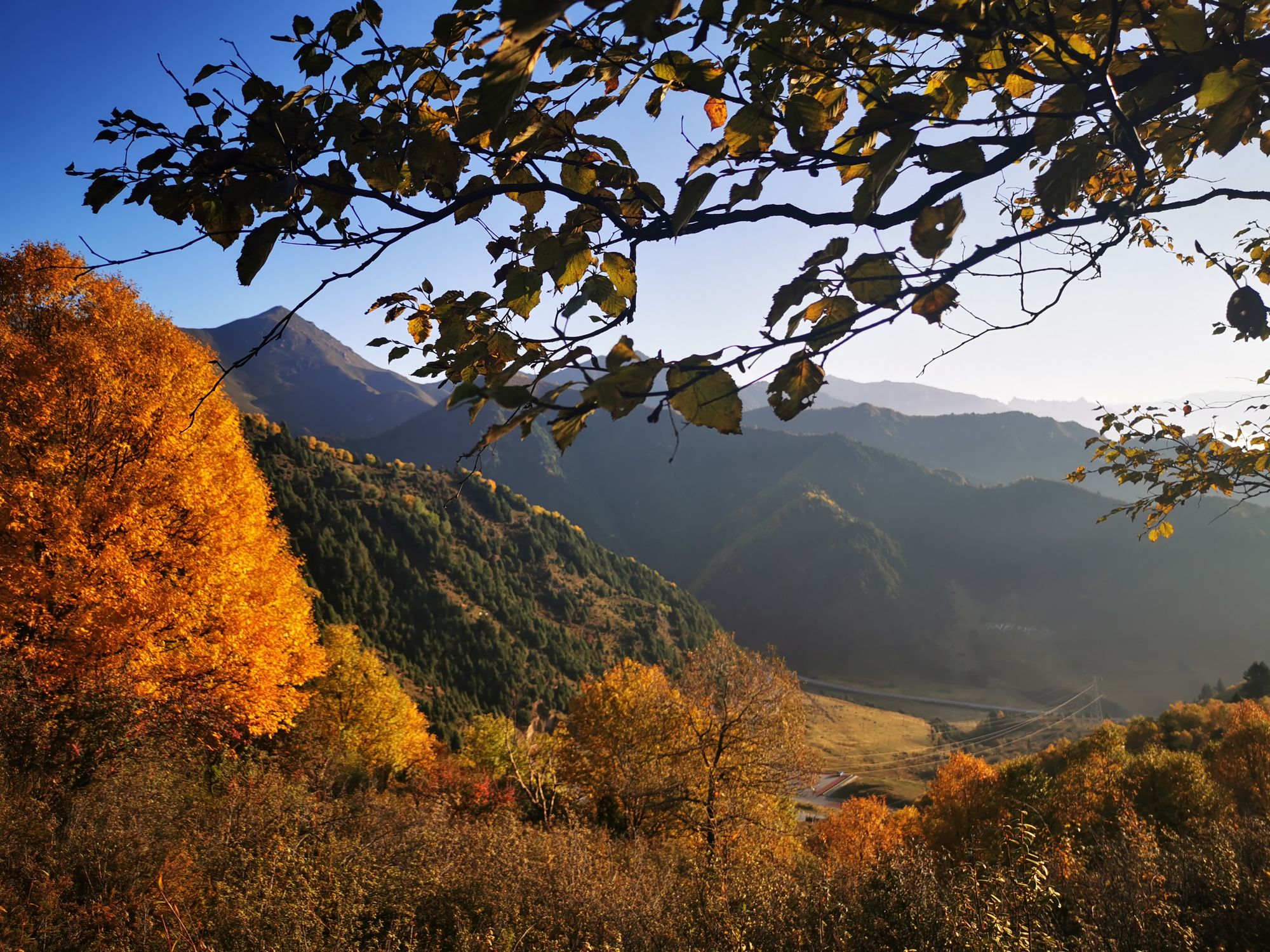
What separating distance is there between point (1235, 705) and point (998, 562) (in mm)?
129523

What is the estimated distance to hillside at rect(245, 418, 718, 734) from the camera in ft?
180

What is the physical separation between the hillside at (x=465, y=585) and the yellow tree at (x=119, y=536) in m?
34.4

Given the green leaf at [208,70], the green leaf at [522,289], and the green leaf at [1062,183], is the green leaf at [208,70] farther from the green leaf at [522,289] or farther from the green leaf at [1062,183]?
the green leaf at [1062,183]

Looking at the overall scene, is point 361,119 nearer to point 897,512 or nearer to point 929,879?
point 929,879

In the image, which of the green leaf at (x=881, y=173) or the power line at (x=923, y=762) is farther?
the power line at (x=923, y=762)

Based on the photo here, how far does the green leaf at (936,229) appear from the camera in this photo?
4.65 feet

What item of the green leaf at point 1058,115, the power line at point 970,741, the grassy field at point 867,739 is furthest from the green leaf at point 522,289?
the power line at point 970,741

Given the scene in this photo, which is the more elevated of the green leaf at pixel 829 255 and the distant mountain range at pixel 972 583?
the green leaf at pixel 829 255

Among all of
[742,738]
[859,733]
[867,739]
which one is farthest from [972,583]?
[742,738]

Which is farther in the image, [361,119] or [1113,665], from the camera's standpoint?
[1113,665]

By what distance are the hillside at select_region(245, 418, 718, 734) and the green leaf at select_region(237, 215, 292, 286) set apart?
4595cm

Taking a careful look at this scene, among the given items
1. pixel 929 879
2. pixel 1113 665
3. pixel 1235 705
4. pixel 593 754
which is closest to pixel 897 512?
pixel 1113 665

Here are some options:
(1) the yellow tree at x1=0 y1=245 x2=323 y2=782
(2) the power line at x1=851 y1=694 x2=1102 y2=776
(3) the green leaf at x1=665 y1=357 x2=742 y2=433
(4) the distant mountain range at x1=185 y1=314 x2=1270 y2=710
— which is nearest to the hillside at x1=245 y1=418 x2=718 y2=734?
(2) the power line at x1=851 y1=694 x2=1102 y2=776

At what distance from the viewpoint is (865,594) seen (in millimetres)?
147875
